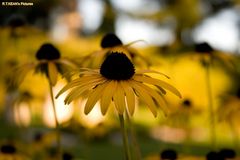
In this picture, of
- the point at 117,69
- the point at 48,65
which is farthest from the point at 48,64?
the point at 117,69

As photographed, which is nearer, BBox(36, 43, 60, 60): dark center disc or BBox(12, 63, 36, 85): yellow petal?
BBox(12, 63, 36, 85): yellow petal

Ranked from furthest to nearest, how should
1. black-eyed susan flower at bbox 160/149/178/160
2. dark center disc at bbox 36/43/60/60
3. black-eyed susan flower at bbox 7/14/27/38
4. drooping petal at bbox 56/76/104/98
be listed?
black-eyed susan flower at bbox 7/14/27/38 < dark center disc at bbox 36/43/60/60 < black-eyed susan flower at bbox 160/149/178/160 < drooping petal at bbox 56/76/104/98

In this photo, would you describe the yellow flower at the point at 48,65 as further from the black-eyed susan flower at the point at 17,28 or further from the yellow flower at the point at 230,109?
the black-eyed susan flower at the point at 17,28

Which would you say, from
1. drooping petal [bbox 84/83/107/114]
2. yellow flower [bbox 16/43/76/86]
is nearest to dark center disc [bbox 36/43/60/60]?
yellow flower [bbox 16/43/76/86]

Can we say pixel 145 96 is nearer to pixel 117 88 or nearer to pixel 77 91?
pixel 117 88

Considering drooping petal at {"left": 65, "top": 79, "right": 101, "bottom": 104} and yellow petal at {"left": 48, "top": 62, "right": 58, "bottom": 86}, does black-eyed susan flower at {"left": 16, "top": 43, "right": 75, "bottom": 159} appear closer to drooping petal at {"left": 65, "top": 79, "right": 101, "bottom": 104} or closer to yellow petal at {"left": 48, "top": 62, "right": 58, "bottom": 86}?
yellow petal at {"left": 48, "top": 62, "right": 58, "bottom": 86}

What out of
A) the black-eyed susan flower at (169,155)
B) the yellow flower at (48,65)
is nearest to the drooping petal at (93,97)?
the yellow flower at (48,65)
